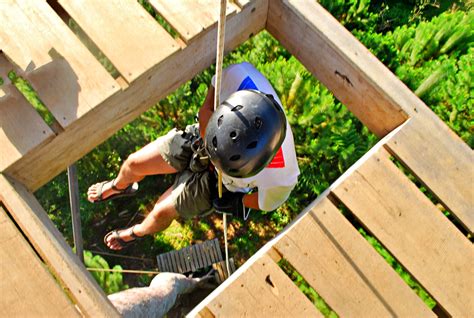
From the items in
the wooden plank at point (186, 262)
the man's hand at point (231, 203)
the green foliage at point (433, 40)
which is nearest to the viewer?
the man's hand at point (231, 203)

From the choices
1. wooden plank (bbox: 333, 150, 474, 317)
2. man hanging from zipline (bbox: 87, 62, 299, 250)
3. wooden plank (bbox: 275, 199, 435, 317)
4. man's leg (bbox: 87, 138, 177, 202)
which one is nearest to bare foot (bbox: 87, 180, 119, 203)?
man hanging from zipline (bbox: 87, 62, 299, 250)

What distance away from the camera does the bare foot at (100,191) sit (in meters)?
4.25

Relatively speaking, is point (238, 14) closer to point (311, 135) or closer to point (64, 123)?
point (64, 123)

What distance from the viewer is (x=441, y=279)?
2193mm

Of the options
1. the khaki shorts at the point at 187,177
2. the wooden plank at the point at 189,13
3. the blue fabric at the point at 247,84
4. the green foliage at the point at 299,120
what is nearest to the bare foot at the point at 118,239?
the green foliage at the point at 299,120

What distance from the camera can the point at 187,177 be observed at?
3477 mm

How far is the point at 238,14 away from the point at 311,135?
1819mm

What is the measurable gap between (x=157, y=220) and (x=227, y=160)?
5.90 ft

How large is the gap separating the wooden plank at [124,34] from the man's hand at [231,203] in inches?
50.9

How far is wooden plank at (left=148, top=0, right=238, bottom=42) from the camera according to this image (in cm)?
224

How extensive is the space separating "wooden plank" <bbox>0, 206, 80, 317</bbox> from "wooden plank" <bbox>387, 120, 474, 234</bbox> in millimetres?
1995

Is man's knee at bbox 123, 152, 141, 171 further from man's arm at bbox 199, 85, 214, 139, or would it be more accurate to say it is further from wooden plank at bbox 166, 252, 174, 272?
wooden plank at bbox 166, 252, 174, 272

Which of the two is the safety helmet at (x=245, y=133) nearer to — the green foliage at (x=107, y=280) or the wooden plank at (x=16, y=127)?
the wooden plank at (x=16, y=127)

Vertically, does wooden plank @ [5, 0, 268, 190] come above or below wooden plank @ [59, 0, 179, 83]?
below
